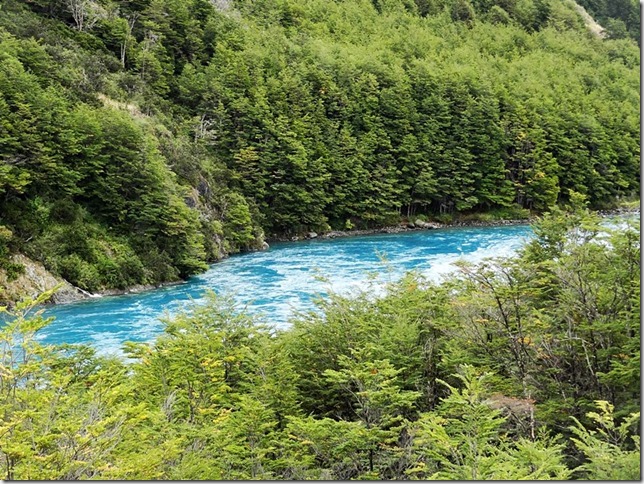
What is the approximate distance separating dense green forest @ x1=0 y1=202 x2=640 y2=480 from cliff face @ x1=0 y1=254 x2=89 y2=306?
15.7m

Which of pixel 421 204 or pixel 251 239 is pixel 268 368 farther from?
pixel 421 204

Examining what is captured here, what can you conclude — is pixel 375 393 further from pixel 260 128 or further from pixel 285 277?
pixel 260 128

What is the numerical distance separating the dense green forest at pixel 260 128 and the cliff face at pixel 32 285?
57cm

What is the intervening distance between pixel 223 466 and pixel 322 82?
56.9m

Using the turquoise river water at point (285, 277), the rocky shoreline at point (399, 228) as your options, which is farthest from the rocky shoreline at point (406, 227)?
the turquoise river water at point (285, 277)

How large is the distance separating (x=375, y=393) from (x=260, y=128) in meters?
48.1

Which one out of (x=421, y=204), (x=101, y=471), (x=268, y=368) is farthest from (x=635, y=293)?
(x=421, y=204)

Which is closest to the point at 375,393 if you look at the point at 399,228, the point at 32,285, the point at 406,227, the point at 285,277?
the point at 32,285

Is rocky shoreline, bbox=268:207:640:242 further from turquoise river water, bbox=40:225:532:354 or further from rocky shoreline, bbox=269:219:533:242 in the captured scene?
turquoise river water, bbox=40:225:532:354

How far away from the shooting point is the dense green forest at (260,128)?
30.2 meters

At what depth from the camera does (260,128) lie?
176 ft

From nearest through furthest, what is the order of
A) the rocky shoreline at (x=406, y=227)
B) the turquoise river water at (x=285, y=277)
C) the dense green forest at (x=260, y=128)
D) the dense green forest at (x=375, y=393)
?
the dense green forest at (x=375, y=393)
the turquoise river water at (x=285, y=277)
the dense green forest at (x=260, y=128)
the rocky shoreline at (x=406, y=227)

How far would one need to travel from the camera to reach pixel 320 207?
52562mm

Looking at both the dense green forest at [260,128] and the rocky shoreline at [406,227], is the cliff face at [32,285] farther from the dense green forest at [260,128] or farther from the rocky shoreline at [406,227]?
the rocky shoreline at [406,227]
